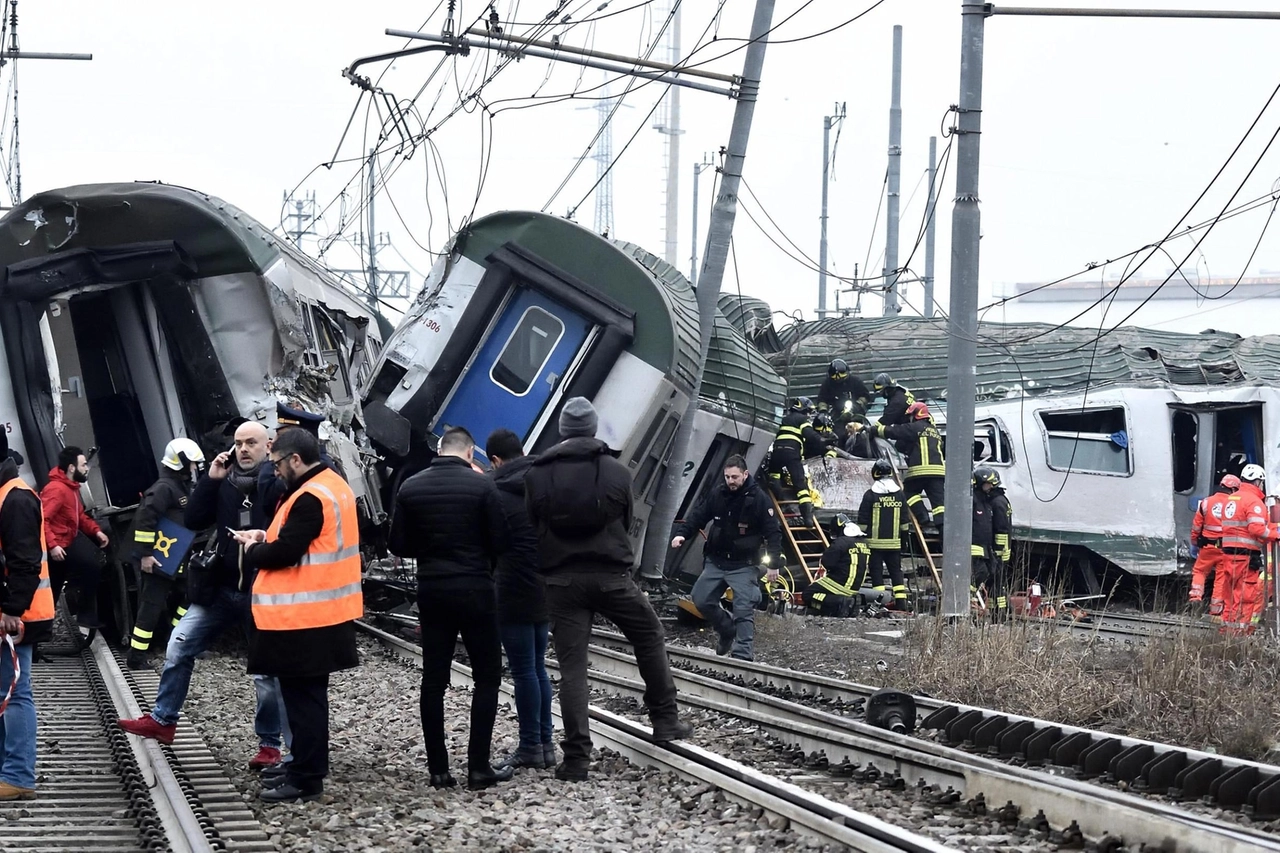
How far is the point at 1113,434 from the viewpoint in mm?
17500

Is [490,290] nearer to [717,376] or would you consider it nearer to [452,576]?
[717,376]

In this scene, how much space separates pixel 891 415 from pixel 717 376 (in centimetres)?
234

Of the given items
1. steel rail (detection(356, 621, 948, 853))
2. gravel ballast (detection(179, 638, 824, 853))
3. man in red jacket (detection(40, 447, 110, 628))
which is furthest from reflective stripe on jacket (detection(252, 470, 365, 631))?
man in red jacket (detection(40, 447, 110, 628))

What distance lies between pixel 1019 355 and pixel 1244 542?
5010mm

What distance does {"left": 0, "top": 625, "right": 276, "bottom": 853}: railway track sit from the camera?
209 inches

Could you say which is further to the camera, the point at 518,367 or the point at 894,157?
the point at 894,157

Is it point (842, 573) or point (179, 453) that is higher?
point (179, 453)

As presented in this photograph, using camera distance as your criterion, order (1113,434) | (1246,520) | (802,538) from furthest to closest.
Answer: (1113,434) < (802,538) < (1246,520)

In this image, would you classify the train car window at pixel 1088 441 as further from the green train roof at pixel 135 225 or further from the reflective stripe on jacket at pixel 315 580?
the reflective stripe on jacket at pixel 315 580

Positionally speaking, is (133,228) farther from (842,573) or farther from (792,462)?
(842,573)

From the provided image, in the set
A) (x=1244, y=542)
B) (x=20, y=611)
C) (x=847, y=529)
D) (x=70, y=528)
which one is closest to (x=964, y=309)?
(x=847, y=529)

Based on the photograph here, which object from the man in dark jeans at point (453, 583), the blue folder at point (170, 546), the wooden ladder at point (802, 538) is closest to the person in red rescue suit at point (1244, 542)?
the wooden ladder at point (802, 538)

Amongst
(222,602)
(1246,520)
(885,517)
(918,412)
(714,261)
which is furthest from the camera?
(918,412)

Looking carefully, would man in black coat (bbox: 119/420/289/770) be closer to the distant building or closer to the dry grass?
the dry grass
